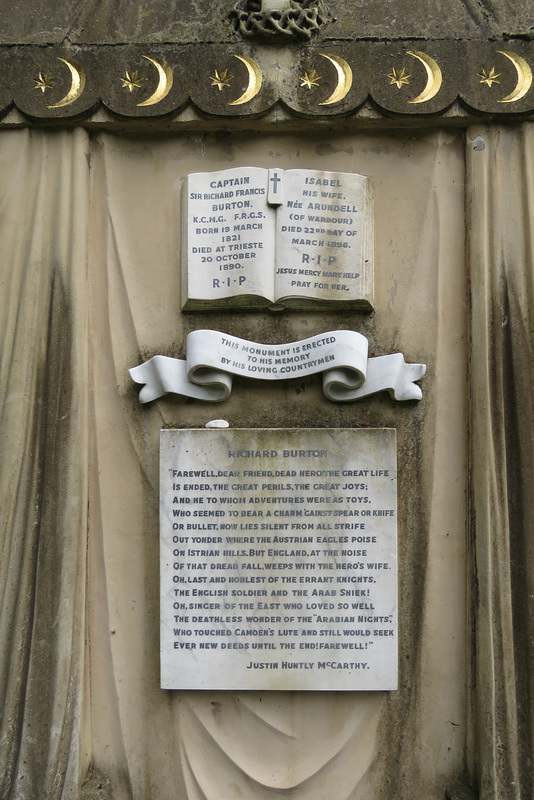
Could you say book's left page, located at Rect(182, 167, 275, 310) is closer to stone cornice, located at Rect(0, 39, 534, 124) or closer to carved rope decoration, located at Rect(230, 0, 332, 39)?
stone cornice, located at Rect(0, 39, 534, 124)

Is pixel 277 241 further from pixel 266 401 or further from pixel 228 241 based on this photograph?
pixel 266 401

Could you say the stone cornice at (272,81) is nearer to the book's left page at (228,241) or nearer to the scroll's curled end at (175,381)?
the book's left page at (228,241)

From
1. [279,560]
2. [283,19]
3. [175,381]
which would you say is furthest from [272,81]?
[279,560]

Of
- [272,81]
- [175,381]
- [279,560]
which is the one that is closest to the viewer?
[279,560]

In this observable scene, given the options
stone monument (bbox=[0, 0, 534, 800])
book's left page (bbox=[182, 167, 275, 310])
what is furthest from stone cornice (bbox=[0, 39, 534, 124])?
book's left page (bbox=[182, 167, 275, 310])

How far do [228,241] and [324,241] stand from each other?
0.50 metres

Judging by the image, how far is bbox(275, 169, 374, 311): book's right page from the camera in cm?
430

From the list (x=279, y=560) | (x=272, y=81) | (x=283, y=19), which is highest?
(x=283, y=19)

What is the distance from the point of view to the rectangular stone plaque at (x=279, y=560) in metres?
4.05

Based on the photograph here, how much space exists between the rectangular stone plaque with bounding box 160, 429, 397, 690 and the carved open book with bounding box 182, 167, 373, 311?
0.72 m

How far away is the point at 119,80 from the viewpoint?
4.39 m

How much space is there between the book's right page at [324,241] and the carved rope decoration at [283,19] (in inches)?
30.0

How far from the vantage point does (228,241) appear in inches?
171

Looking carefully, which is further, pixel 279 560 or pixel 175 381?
pixel 175 381
